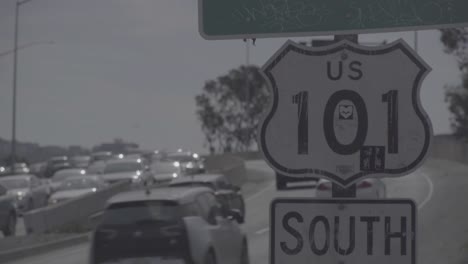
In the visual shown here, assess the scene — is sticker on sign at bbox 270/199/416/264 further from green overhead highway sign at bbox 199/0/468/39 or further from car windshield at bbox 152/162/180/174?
car windshield at bbox 152/162/180/174

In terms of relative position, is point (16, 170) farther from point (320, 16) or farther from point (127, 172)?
point (320, 16)

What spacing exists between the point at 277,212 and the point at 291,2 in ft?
3.30

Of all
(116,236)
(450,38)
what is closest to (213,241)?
(116,236)

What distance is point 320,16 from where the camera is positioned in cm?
462

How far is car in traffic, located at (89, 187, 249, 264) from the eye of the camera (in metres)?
13.8

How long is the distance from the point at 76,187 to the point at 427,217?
48.6 feet

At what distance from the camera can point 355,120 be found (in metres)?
4.35

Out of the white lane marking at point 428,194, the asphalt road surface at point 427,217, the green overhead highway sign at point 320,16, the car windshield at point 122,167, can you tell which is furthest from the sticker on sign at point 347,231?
the car windshield at point 122,167

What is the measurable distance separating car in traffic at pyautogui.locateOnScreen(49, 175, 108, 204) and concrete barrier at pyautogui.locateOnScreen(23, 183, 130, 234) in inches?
104

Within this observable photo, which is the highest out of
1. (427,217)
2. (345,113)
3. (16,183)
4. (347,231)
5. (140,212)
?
(345,113)

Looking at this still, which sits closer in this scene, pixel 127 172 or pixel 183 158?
pixel 127 172

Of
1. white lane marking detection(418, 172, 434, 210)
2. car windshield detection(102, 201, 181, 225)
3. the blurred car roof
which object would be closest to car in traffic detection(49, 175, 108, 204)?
white lane marking detection(418, 172, 434, 210)

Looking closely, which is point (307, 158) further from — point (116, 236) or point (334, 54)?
point (116, 236)

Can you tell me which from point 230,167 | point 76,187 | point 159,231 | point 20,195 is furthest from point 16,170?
point 159,231
